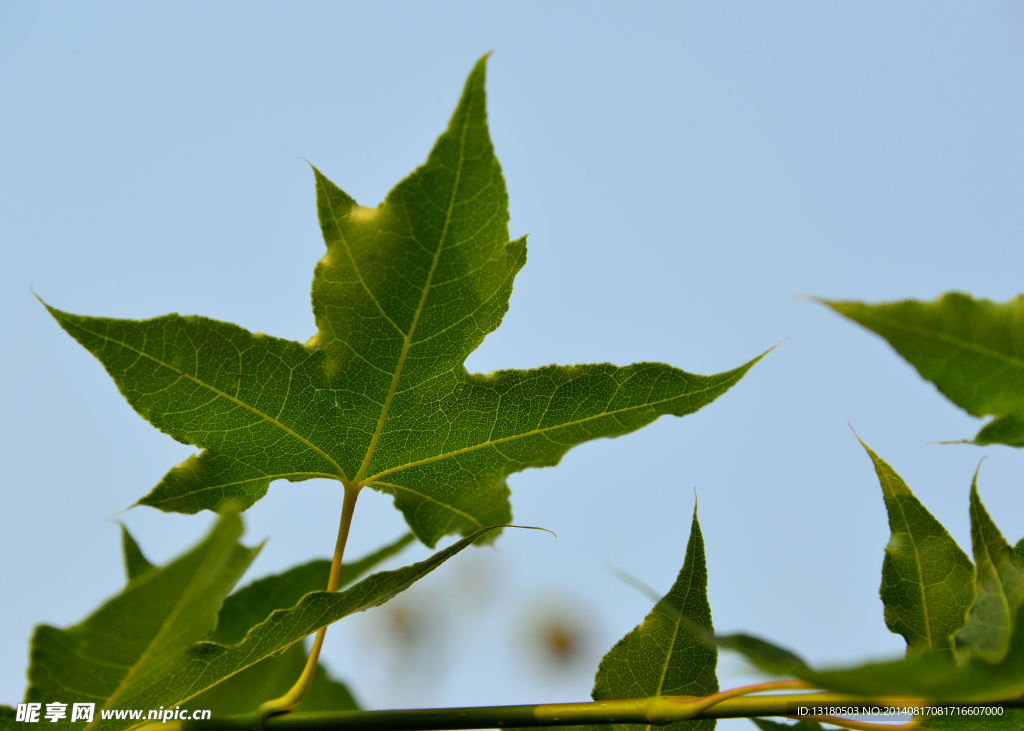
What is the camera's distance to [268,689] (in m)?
1.27

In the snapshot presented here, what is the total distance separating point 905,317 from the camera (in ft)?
2.23

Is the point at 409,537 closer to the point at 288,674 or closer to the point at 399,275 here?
the point at 288,674

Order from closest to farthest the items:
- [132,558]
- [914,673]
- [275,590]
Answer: [914,673]
[132,558]
[275,590]

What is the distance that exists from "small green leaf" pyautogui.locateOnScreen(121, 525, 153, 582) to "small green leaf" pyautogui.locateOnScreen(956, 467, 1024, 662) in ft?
3.51

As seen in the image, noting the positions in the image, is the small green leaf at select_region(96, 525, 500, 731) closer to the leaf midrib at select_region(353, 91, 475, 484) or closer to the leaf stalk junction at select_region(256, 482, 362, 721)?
the leaf stalk junction at select_region(256, 482, 362, 721)

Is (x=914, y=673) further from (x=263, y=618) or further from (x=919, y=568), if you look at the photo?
(x=263, y=618)

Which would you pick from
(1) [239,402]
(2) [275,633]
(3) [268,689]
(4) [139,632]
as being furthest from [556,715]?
(3) [268,689]

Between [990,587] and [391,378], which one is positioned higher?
[391,378]

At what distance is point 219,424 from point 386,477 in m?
0.27

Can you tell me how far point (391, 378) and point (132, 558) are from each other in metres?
0.49

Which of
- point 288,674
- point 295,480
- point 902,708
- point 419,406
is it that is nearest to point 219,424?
point 295,480

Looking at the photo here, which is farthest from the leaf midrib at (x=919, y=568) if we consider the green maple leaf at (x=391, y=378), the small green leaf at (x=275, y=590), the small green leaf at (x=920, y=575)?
the small green leaf at (x=275, y=590)

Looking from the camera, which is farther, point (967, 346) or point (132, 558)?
point (132, 558)

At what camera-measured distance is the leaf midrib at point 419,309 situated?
2.55ft
